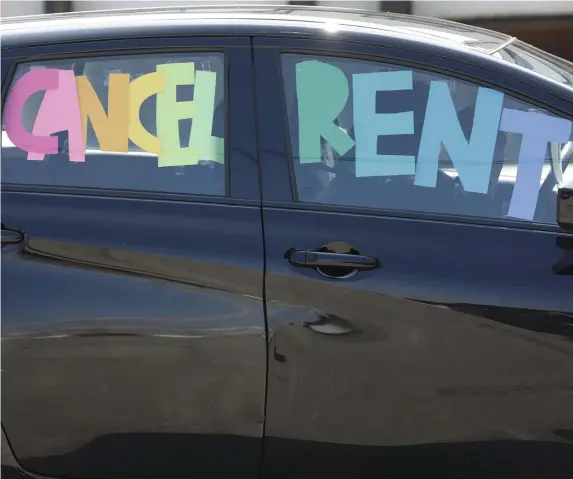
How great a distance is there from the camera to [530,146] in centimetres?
222

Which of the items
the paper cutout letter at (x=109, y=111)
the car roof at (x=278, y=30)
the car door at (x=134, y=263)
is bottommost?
the car door at (x=134, y=263)

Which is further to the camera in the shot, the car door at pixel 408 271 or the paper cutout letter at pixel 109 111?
the paper cutout letter at pixel 109 111

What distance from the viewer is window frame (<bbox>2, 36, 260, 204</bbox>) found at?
2.25m

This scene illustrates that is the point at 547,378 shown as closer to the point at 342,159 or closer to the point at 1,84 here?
the point at 342,159

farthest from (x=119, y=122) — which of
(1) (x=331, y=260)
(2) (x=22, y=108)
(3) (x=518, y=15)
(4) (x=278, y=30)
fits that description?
(3) (x=518, y=15)

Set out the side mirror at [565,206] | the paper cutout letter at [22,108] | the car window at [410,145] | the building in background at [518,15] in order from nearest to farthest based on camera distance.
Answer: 1. the side mirror at [565,206]
2. the car window at [410,145]
3. the paper cutout letter at [22,108]
4. the building in background at [518,15]

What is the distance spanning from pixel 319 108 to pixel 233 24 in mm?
368

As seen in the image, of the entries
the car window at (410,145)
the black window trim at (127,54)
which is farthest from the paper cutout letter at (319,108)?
the black window trim at (127,54)

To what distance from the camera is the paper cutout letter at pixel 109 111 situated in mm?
2309

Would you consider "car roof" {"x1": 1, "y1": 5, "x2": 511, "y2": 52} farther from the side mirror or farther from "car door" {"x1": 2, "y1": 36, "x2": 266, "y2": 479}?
the side mirror

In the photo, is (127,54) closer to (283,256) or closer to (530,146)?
(283,256)

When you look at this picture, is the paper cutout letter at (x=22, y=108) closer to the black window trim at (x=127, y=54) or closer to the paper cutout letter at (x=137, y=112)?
the black window trim at (x=127, y=54)

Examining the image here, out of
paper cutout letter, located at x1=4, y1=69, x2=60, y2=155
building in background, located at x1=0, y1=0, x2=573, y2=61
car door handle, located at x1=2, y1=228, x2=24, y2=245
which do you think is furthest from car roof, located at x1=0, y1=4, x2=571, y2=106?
building in background, located at x1=0, y1=0, x2=573, y2=61

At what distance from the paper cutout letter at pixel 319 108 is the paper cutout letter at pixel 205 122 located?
24 centimetres
